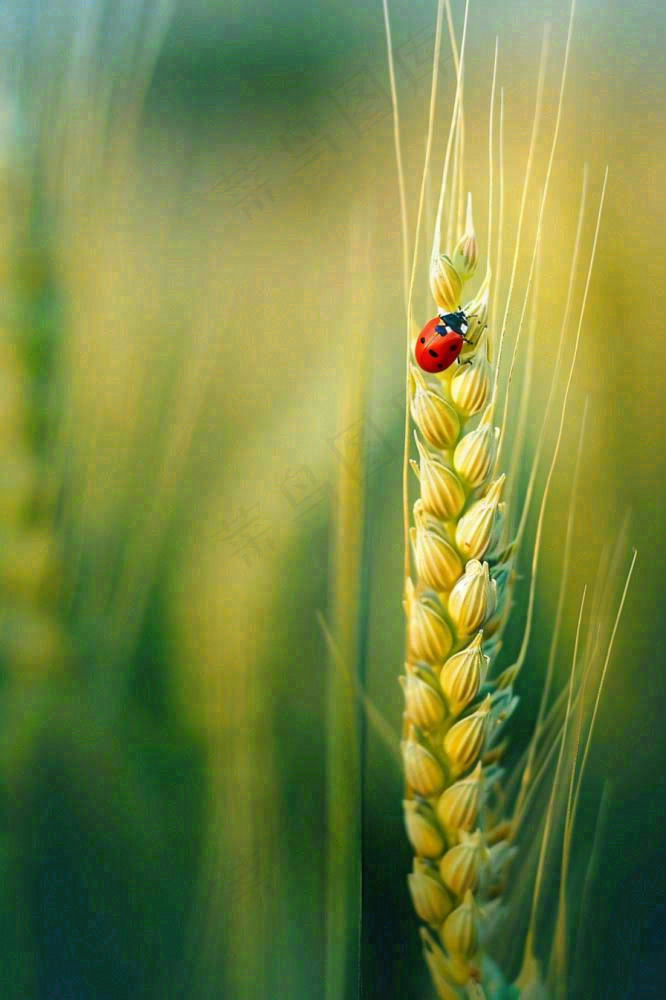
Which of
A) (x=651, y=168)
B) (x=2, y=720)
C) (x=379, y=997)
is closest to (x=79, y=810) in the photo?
(x=2, y=720)

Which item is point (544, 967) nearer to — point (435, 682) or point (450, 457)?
point (435, 682)

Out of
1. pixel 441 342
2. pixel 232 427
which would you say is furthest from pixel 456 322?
pixel 232 427

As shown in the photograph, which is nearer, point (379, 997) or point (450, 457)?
point (450, 457)

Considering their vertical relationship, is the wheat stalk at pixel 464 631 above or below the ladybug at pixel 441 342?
below

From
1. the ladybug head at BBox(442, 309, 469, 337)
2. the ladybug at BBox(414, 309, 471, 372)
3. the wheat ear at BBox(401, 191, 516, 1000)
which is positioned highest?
the ladybug head at BBox(442, 309, 469, 337)

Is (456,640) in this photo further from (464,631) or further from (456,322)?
(456,322)
